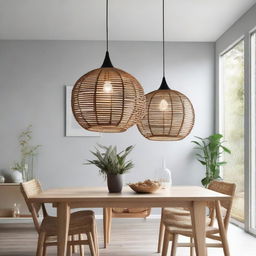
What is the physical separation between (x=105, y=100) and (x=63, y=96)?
388 cm

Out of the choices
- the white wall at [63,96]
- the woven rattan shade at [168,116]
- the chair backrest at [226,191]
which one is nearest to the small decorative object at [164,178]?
the chair backrest at [226,191]

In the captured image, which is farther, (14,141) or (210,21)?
(14,141)

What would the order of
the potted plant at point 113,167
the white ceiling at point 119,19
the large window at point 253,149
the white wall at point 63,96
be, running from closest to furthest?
the potted plant at point 113,167 < the white ceiling at point 119,19 < the large window at point 253,149 < the white wall at point 63,96

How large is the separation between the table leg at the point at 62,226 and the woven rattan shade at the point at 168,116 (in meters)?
0.87

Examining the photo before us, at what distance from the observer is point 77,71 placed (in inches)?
272

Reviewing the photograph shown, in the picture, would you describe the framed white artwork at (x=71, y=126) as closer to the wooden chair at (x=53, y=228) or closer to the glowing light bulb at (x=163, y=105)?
the wooden chair at (x=53, y=228)

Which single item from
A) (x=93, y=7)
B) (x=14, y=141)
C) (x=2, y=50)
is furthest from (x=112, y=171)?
(x=2, y=50)

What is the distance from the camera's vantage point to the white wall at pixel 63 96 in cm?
681

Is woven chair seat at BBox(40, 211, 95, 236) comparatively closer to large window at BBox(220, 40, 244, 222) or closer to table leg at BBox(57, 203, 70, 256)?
table leg at BBox(57, 203, 70, 256)

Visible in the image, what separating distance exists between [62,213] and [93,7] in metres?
2.79

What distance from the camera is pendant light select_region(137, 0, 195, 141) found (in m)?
3.59

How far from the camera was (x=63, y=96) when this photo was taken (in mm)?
6879

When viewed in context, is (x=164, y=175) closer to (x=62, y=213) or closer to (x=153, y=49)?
(x=62, y=213)

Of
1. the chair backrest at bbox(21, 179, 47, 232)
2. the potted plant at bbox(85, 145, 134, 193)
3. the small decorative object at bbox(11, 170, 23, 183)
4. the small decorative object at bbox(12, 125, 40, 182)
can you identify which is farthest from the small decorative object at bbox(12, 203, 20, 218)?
the potted plant at bbox(85, 145, 134, 193)
